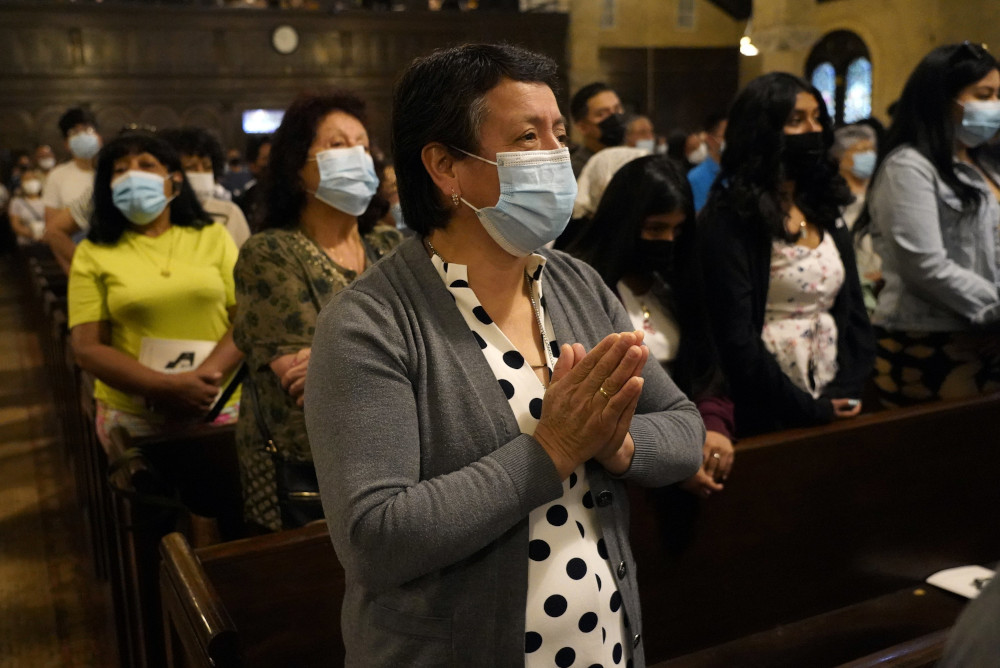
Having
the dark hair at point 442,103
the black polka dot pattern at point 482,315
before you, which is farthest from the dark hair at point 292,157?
the black polka dot pattern at point 482,315

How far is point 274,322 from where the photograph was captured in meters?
2.02

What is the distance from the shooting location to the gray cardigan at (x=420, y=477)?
1.11 meters

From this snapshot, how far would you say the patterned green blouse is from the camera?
202 cm

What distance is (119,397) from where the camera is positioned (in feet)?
9.23

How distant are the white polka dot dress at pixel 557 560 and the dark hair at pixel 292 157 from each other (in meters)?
1.03

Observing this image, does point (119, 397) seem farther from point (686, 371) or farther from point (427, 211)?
point (427, 211)

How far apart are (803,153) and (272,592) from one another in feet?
5.60

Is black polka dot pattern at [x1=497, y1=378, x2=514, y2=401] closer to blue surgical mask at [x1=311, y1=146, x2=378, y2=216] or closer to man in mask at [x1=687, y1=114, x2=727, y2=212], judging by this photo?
blue surgical mask at [x1=311, y1=146, x2=378, y2=216]

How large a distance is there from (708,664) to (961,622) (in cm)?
162

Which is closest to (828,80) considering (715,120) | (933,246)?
(715,120)

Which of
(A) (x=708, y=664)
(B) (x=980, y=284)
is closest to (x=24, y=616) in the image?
(A) (x=708, y=664)

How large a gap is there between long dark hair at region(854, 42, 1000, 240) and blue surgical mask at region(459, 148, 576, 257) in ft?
6.40

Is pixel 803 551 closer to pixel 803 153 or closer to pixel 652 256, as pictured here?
pixel 652 256

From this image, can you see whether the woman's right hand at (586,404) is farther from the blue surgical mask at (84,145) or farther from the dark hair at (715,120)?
the dark hair at (715,120)
